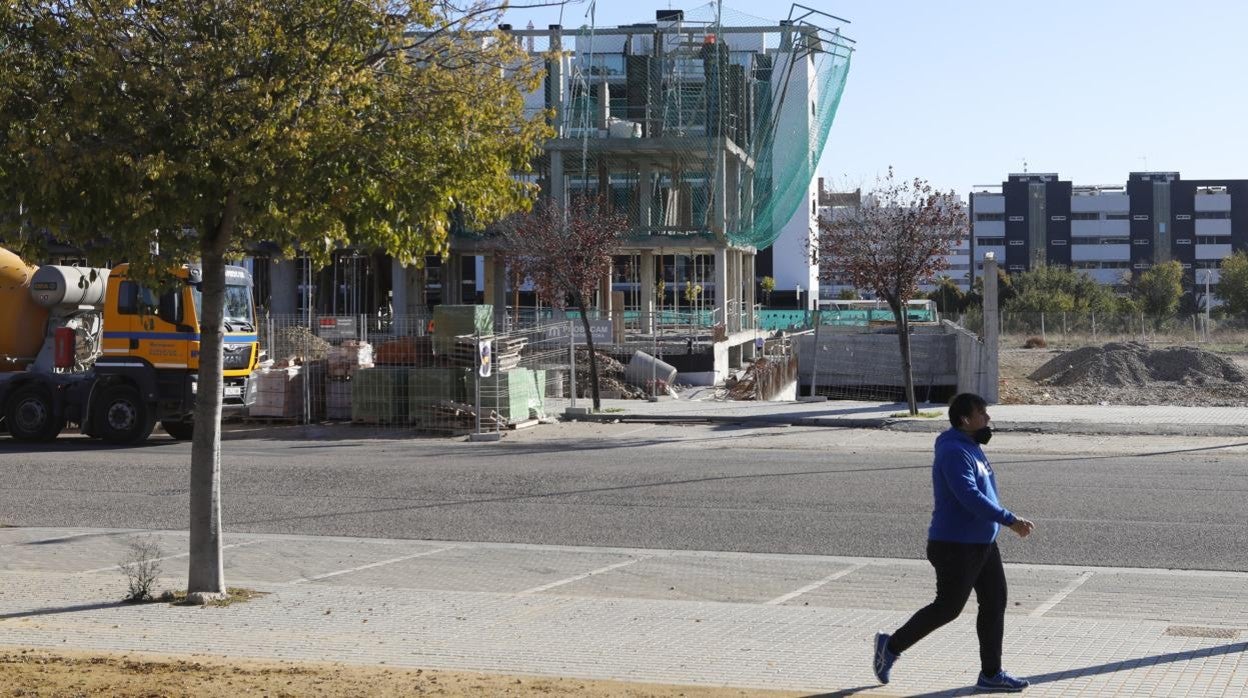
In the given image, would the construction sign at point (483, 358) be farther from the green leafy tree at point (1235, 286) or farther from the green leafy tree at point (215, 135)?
the green leafy tree at point (1235, 286)

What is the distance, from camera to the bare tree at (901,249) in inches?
1054

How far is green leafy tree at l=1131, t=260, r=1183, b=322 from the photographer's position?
82.5m

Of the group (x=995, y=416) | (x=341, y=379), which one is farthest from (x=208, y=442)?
(x=995, y=416)

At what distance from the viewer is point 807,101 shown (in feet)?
177

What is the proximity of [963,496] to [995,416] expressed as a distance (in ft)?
63.1

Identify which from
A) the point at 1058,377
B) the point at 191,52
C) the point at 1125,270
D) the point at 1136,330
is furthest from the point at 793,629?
the point at 1125,270

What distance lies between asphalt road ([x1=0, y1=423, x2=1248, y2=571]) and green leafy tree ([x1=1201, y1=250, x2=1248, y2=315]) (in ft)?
186

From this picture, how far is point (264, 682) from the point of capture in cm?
714

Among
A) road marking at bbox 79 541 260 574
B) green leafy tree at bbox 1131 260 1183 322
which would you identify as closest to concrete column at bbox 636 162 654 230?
green leafy tree at bbox 1131 260 1183 322

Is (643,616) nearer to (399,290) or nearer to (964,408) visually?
(964,408)

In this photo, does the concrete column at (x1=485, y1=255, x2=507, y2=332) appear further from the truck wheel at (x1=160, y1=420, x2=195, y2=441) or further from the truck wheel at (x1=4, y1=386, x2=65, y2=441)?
the truck wheel at (x1=4, y1=386, x2=65, y2=441)

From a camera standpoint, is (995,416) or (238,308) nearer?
(238,308)

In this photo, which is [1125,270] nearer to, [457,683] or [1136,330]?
[1136,330]

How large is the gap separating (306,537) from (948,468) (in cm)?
806
